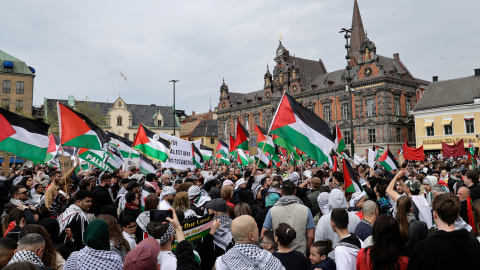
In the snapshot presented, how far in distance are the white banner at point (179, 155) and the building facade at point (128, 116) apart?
6102cm

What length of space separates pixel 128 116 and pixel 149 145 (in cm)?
6741

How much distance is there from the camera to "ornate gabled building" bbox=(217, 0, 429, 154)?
49.8 m

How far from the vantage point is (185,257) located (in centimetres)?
342

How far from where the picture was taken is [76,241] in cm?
523

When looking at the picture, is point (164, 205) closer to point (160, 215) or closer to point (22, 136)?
point (160, 215)

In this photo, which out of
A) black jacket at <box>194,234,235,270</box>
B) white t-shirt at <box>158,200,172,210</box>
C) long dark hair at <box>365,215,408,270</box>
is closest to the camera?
long dark hair at <box>365,215,408,270</box>

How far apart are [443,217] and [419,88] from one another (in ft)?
188

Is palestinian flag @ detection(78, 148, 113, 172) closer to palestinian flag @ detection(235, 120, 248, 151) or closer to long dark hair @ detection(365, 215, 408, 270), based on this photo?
palestinian flag @ detection(235, 120, 248, 151)

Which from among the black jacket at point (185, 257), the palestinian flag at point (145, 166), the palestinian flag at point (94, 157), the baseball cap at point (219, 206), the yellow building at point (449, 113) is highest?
the yellow building at point (449, 113)

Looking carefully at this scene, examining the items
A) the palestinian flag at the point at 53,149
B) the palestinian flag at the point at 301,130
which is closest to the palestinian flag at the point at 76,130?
the palestinian flag at the point at 301,130

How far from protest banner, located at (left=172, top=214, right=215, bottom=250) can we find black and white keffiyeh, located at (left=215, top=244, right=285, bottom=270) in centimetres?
76

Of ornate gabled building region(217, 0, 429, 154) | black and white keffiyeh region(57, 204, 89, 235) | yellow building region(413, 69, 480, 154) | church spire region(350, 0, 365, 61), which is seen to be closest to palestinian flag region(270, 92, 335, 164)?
black and white keffiyeh region(57, 204, 89, 235)

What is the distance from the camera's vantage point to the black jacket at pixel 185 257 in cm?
338

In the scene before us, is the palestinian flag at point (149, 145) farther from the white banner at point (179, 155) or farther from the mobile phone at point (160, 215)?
the mobile phone at point (160, 215)
